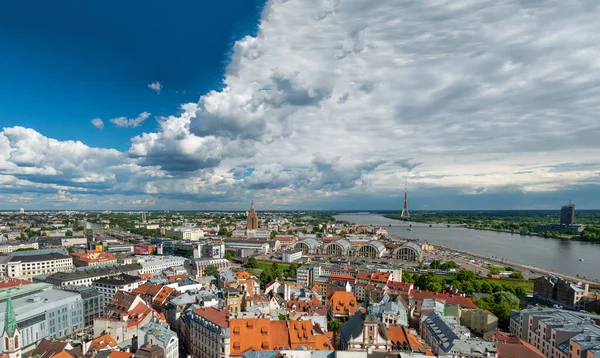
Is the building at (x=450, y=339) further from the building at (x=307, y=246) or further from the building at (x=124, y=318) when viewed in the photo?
the building at (x=307, y=246)

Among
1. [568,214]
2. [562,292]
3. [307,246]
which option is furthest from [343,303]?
[568,214]

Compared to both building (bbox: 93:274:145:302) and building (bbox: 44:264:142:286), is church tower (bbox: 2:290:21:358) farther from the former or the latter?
building (bbox: 44:264:142:286)

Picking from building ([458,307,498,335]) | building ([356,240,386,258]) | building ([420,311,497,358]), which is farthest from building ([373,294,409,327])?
building ([356,240,386,258])

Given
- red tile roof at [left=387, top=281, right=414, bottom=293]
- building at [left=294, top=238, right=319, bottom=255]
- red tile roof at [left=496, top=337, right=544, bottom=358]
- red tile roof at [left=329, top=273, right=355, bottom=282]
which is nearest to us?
red tile roof at [left=496, top=337, right=544, bottom=358]

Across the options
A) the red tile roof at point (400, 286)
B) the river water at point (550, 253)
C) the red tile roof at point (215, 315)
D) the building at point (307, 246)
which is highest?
the red tile roof at point (215, 315)

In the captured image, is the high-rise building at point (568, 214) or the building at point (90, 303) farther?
the high-rise building at point (568, 214)

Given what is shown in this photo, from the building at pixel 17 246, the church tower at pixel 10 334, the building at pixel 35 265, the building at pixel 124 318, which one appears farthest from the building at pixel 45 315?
the building at pixel 17 246
